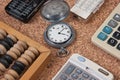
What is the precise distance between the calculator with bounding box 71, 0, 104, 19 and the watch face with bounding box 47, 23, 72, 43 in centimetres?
5

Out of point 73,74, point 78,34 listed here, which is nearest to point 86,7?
point 78,34

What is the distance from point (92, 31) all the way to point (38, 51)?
0.45 ft

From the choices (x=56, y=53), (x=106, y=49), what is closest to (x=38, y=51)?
(x=56, y=53)

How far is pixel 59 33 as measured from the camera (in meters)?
0.74

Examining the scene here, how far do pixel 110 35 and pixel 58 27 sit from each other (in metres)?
0.13

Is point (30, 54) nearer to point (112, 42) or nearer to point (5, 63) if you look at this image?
point (5, 63)

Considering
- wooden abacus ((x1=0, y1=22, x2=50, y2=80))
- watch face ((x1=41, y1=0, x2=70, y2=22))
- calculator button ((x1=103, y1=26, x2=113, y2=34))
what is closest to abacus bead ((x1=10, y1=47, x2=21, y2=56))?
wooden abacus ((x1=0, y1=22, x2=50, y2=80))

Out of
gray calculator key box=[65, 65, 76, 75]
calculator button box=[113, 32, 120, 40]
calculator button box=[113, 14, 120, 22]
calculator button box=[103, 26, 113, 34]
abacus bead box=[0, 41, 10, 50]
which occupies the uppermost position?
calculator button box=[113, 14, 120, 22]

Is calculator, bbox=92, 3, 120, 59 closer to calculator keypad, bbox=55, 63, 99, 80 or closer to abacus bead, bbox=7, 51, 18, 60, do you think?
calculator keypad, bbox=55, 63, 99, 80

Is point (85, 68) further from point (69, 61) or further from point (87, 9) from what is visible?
point (87, 9)

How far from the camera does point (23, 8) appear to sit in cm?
77

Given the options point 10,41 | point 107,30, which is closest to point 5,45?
point 10,41

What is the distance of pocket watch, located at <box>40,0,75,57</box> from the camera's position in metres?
0.72

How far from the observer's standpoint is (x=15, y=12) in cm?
77
